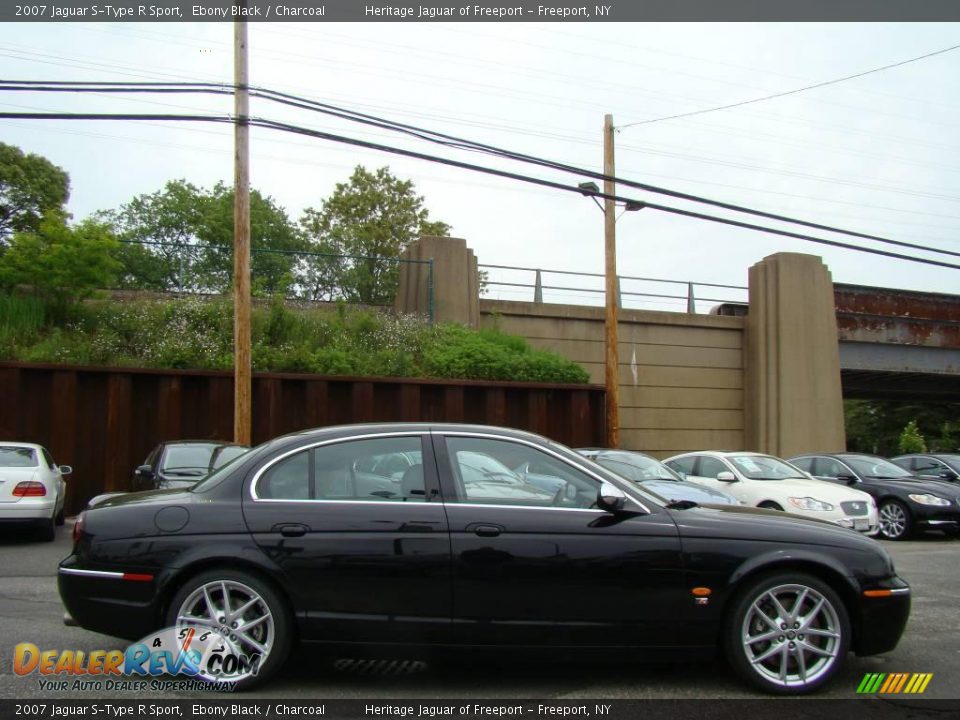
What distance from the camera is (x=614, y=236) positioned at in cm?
1744

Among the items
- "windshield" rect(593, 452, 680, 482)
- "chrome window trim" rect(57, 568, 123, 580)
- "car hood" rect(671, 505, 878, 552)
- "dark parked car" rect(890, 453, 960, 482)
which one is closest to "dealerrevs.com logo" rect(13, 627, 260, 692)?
"chrome window trim" rect(57, 568, 123, 580)

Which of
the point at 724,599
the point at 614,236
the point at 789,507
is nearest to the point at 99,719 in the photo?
the point at 724,599

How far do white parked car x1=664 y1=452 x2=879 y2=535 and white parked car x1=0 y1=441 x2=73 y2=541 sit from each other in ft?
29.8

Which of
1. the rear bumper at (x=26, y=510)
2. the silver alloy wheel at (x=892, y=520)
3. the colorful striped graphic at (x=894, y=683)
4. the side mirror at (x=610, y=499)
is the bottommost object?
the silver alloy wheel at (x=892, y=520)

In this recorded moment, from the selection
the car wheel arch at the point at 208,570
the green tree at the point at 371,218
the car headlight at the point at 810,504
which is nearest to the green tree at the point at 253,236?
the green tree at the point at 371,218

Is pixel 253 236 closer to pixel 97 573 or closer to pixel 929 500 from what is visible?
pixel 929 500

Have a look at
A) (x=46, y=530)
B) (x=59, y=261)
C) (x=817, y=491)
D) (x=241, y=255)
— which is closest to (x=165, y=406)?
(x=241, y=255)

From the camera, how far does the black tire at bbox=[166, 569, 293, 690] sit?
14.9 feet

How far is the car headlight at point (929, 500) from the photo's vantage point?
1323 centimetres

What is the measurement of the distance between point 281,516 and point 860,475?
1253 cm

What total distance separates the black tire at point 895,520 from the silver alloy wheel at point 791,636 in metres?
9.84

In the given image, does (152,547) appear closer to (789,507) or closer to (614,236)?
(789,507)

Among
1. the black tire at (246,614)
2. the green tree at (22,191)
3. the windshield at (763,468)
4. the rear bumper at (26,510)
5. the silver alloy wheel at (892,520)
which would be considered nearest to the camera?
the black tire at (246,614)

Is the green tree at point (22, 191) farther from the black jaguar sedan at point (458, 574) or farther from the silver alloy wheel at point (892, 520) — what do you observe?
the black jaguar sedan at point (458, 574)
